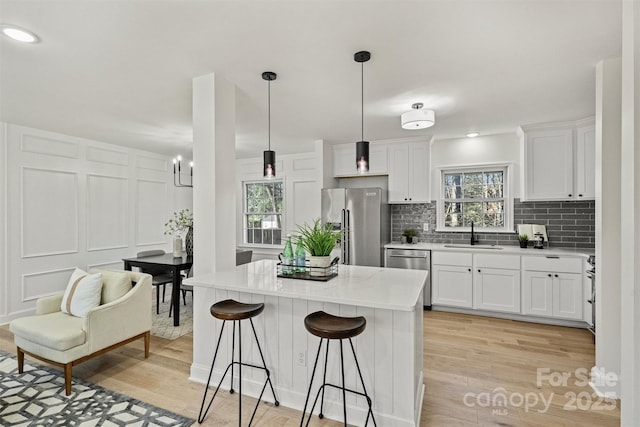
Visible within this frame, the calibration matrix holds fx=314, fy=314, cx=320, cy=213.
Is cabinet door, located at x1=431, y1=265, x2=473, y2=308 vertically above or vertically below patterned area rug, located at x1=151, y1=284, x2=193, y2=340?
above

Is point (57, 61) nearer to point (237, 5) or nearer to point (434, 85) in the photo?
point (237, 5)

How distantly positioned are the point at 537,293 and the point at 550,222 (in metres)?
1.06

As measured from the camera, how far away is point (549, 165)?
4.02m

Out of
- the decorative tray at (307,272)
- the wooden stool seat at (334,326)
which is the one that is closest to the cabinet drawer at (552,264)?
the decorative tray at (307,272)

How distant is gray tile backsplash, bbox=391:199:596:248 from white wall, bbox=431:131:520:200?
0.91 ft

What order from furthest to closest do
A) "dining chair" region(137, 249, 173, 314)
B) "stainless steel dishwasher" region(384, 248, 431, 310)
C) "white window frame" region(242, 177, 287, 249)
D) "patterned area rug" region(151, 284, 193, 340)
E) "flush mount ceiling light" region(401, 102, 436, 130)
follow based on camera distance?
"white window frame" region(242, 177, 287, 249)
"stainless steel dishwasher" region(384, 248, 431, 310)
"dining chair" region(137, 249, 173, 314)
"patterned area rug" region(151, 284, 193, 340)
"flush mount ceiling light" region(401, 102, 436, 130)

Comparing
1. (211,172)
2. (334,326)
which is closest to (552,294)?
(334,326)

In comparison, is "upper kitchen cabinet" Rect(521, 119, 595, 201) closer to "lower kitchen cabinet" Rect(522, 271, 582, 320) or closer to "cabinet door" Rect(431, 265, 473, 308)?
"lower kitchen cabinet" Rect(522, 271, 582, 320)

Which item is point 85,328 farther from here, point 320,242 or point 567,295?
point 567,295

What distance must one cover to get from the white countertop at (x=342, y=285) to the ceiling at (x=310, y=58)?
1621mm

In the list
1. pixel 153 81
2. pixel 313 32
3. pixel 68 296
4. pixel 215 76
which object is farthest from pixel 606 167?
pixel 68 296

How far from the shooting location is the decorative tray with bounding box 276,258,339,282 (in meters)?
2.31

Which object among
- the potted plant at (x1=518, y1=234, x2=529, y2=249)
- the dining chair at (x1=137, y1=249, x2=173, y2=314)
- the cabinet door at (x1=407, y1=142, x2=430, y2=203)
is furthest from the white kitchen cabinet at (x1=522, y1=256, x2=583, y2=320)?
the dining chair at (x1=137, y1=249, x2=173, y2=314)

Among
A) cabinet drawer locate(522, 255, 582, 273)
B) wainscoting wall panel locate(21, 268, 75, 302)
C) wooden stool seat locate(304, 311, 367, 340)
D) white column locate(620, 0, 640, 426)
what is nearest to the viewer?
white column locate(620, 0, 640, 426)
